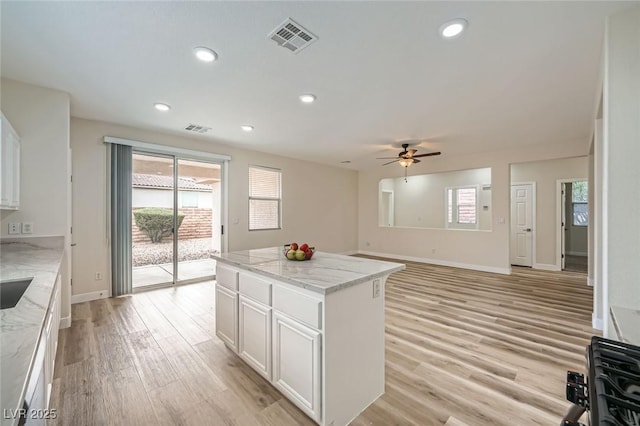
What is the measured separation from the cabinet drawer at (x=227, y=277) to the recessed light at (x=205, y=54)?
1.90 meters

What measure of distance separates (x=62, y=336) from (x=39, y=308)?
238 cm

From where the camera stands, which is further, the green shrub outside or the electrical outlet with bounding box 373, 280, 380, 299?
the green shrub outside

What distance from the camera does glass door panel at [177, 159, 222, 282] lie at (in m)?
4.86

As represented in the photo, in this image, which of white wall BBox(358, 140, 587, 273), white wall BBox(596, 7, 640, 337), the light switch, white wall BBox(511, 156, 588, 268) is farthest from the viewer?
white wall BBox(511, 156, 588, 268)

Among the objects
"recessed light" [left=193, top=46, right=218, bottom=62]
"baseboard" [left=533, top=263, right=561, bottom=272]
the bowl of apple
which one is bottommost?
"baseboard" [left=533, top=263, right=561, bottom=272]

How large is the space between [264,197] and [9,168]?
4.02 meters

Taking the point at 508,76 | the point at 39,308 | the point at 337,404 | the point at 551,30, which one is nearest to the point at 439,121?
the point at 508,76

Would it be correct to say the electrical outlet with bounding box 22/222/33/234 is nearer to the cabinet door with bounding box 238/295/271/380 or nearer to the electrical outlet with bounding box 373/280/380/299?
the cabinet door with bounding box 238/295/271/380

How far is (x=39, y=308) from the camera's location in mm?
1155

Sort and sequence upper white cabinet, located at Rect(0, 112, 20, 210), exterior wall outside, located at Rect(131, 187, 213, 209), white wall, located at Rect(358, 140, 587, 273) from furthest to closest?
white wall, located at Rect(358, 140, 587, 273) → exterior wall outside, located at Rect(131, 187, 213, 209) → upper white cabinet, located at Rect(0, 112, 20, 210)

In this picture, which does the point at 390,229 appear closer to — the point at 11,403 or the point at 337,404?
the point at 337,404

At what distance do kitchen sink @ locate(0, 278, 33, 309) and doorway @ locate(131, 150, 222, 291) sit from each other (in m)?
2.79

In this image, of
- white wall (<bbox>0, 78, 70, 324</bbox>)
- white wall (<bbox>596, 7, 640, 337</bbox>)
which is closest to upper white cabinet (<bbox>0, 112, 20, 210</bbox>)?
white wall (<bbox>0, 78, 70, 324</bbox>)

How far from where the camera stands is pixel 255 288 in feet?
6.86
